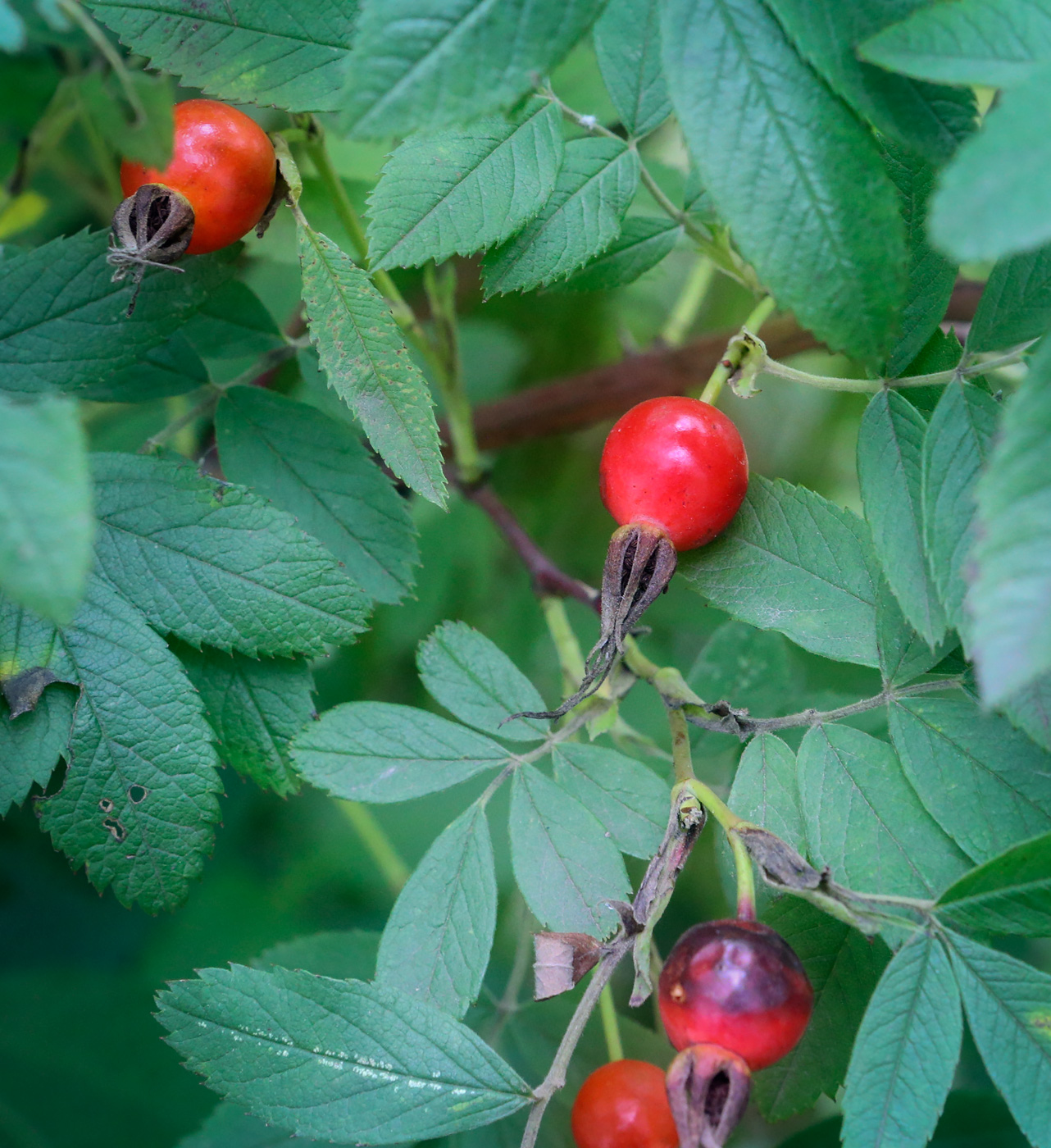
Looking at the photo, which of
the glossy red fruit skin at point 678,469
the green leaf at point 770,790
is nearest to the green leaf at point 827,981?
the green leaf at point 770,790

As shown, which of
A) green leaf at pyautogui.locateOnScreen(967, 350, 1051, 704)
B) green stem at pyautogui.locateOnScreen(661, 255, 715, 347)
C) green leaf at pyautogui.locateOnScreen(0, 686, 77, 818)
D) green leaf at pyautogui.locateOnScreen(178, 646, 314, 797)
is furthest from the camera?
green stem at pyautogui.locateOnScreen(661, 255, 715, 347)

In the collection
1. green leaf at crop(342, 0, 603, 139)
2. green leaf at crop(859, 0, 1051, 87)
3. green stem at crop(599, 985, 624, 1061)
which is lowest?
green stem at crop(599, 985, 624, 1061)

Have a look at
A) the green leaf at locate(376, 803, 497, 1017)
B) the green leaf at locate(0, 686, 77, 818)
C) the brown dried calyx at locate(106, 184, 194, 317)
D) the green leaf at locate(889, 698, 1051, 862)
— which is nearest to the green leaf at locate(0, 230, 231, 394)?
the brown dried calyx at locate(106, 184, 194, 317)

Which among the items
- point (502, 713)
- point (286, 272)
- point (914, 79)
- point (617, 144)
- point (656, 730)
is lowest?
point (656, 730)

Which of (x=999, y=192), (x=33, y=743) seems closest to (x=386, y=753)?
(x=33, y=743)

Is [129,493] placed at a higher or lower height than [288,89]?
lower

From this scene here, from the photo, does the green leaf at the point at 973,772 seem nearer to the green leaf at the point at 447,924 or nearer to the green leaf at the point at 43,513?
the green leaf at the point at 447,924

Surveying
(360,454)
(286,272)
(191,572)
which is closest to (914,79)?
(360,454)

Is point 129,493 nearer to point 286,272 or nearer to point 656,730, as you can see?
point 286,272

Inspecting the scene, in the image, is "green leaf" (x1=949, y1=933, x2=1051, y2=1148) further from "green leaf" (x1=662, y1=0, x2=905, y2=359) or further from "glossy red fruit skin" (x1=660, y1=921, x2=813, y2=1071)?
"green leaf" (x1=662, y1=0, x2=905, y2=359)
